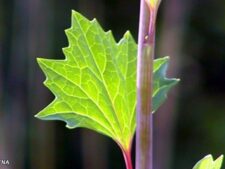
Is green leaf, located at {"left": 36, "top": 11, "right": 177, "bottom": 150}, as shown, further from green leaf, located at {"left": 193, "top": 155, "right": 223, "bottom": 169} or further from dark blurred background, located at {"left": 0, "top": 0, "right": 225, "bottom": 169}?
dark blurred background, located at {"left": 0, "top": 0, "right": 225, "bottom": 169}

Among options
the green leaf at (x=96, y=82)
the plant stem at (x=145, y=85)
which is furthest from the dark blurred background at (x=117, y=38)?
the plant stem at (x=145, y=85)

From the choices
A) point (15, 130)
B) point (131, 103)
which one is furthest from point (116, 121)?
point (15, 130)

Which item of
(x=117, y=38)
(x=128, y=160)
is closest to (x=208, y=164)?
(x=128, y=160)

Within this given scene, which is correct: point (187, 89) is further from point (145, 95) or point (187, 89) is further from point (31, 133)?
point (145, 95)

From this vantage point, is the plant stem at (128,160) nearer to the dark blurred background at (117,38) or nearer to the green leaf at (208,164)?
the green leaf at (208,164)

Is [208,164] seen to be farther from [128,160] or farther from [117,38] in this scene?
[117,38]

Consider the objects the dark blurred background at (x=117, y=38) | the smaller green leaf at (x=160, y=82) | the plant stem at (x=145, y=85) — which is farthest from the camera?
the dark blurred background at (x=117, y=38)

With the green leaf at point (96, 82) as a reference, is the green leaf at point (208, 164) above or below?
below
